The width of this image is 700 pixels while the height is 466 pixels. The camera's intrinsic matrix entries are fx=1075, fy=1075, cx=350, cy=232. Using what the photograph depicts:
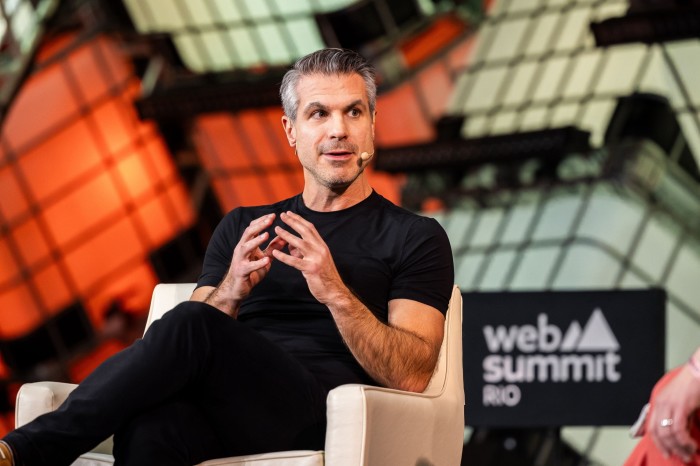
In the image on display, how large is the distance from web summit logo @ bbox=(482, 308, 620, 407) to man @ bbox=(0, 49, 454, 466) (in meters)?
1.62

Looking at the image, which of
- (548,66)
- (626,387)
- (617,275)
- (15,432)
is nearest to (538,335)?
(626,387)

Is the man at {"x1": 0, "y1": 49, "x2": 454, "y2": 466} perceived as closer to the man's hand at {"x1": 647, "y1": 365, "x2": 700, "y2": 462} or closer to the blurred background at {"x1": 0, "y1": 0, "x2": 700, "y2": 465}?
the man's hand at {"x1": 647, "y1": 365, "x2": 700, "y2": 462}

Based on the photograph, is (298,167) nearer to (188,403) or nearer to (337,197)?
(337,197)

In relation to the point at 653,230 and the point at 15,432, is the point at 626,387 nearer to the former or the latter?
the point at 15,432

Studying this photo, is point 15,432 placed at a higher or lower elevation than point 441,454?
higher

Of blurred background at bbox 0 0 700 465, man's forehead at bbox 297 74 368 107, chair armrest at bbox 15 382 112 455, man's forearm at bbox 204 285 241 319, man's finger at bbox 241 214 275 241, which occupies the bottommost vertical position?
blurred background at bbox 0 0 700 465

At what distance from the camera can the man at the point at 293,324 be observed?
2312mm

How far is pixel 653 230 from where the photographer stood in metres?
12.7

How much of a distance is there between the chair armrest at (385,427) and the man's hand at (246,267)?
0.44 meters

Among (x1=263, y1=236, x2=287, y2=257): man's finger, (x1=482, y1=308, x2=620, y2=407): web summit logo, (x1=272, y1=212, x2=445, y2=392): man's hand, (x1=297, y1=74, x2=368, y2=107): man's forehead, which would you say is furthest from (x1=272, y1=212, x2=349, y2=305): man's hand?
(x1=482, y1=308, x2=620, y2=407): web summit logo

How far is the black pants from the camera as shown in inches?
89.7

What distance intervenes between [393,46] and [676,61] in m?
4.22

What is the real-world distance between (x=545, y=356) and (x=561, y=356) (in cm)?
6

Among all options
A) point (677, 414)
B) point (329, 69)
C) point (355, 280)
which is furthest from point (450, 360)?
point (677, 414)
